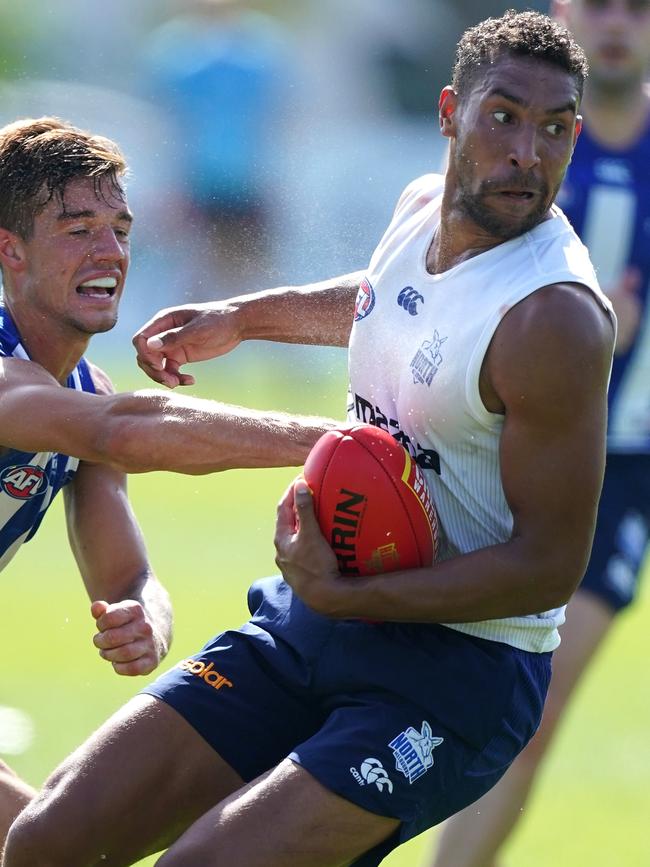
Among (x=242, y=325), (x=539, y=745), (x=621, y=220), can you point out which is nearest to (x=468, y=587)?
(x=242, y=325)

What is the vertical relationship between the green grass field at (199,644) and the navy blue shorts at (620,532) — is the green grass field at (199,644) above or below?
below

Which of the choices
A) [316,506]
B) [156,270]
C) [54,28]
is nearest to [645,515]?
[316,506]

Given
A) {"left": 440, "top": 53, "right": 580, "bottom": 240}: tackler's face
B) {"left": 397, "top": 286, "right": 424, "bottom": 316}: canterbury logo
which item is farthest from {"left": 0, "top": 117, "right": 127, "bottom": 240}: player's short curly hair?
{"left": 440, "top": 53, "right": 580, "bottom": 240}: tackler's face

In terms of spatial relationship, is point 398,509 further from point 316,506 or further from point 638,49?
point 638,49

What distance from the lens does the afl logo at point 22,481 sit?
14.8ft

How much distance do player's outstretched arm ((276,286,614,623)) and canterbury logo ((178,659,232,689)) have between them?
417 millimetres

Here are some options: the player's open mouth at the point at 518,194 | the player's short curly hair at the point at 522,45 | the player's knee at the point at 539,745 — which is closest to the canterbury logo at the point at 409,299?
the player's open mouth at the point at 518,194

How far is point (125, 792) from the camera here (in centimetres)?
351

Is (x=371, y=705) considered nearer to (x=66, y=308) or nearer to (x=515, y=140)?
(x=515, y=140)

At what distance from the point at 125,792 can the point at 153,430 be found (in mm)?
941

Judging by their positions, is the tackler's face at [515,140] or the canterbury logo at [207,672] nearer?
the tackler's face at [515,140]

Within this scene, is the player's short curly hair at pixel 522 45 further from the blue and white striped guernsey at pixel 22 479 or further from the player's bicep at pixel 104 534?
the player's bicep at pixel 104 534

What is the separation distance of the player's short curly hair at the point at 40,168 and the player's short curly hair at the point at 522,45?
1.47 m

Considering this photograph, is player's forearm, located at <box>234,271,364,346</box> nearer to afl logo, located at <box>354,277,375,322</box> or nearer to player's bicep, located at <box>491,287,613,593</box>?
afl logo, located at <box>354,277,375,322</box>
